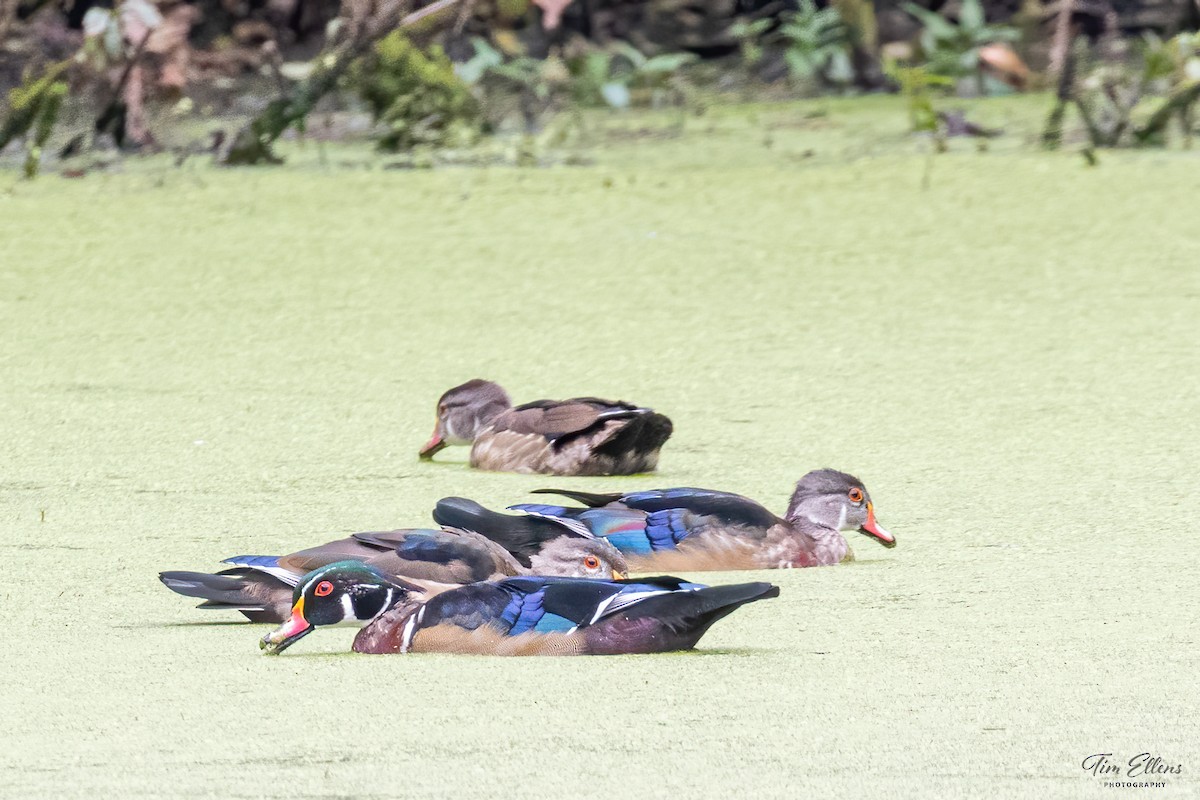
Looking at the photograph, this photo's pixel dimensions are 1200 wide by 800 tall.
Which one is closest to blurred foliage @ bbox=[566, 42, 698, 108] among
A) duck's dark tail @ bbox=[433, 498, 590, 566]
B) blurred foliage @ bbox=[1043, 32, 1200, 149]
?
blurred foliage @ bbox=[1043, 32, 1200, 149]

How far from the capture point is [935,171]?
5504 millimetres

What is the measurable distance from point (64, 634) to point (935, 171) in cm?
361

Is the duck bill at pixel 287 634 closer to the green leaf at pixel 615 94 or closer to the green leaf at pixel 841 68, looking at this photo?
the green leaf at pixel 615 94

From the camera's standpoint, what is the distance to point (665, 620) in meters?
2.10

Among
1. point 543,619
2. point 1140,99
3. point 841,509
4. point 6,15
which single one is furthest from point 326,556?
point 6,15

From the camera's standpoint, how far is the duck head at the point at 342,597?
6.98 feet

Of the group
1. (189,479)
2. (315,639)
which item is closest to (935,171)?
(189,479)

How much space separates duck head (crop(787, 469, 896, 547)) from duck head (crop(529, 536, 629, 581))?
33 centimetres

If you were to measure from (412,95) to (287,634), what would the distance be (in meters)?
4.05

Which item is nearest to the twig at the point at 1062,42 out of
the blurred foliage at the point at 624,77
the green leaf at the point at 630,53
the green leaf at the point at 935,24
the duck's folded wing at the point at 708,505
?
the green leaf at the point at 935,24

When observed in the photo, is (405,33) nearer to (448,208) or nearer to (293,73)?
(293,73)

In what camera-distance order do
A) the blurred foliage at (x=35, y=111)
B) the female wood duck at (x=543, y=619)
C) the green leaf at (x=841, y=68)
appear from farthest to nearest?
the green leaf at (x=841, y=68)
the blurred foliage at (x=35, y=111)
the female wood duck at (x=543, y=619)

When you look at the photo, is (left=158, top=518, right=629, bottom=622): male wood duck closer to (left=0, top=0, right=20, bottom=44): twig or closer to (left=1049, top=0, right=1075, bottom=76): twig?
(left=1049, top=0, right=1075, bottom=76): twig

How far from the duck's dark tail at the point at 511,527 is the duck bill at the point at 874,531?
36cm
